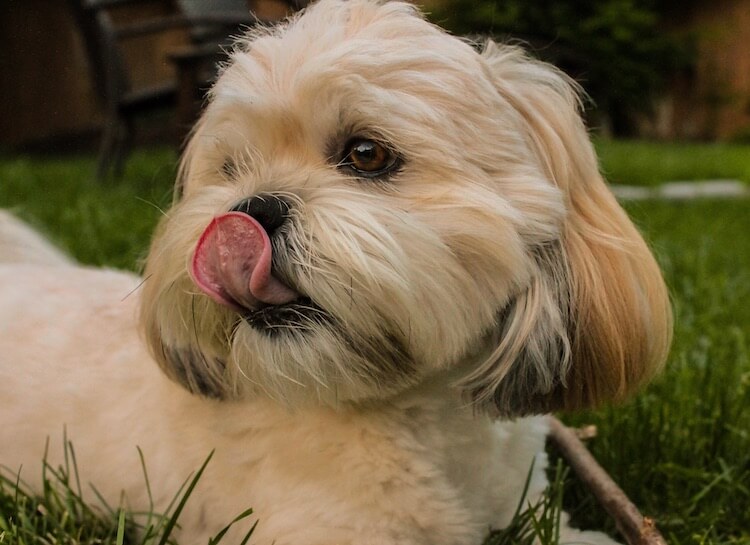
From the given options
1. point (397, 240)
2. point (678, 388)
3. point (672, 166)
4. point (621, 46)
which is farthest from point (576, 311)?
point (621, 46)

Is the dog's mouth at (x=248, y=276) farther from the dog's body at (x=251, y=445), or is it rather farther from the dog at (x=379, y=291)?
the dog's body at (x=251, y=445)

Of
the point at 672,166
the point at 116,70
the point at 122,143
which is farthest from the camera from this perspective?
the point at 672,166

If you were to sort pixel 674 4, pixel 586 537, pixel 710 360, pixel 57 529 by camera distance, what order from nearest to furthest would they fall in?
pixel 57 529 < pixel 586 537 < pixel 710 360 < pixel 674 4

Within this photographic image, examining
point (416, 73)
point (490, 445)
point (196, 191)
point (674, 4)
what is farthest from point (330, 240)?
point (674, 4)

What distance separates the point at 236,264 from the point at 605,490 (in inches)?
40.1

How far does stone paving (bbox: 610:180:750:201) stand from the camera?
7707mm

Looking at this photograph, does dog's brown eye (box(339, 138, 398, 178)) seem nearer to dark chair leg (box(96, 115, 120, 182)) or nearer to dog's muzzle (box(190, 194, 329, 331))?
dog's muzzle (box(190, 194, 329, 331))

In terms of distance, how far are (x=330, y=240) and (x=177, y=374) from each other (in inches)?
24.2

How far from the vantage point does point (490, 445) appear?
183 centimetres

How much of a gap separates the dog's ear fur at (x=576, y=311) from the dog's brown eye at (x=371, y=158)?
11.9 inches

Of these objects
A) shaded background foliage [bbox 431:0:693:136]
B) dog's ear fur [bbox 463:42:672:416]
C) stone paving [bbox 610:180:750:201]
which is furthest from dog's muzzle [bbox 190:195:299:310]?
shaded background foliage [bbox 431:0:693:136]

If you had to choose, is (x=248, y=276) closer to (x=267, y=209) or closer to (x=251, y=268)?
(x=251, y=268)

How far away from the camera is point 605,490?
190 cm

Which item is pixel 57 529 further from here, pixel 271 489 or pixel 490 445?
pixel 490 445
